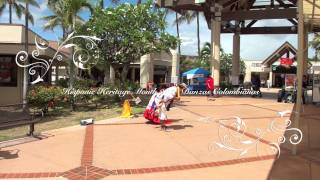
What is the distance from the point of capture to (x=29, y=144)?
1096 centimetres

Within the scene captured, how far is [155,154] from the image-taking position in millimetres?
9906

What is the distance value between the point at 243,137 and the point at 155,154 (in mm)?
2958

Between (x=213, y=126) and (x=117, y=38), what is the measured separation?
312 inches

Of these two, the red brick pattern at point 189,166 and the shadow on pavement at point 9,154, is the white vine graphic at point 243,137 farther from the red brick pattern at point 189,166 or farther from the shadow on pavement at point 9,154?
the shadow on pavement at point 9,154

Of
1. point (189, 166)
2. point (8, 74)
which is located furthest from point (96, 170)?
point (8, 74)

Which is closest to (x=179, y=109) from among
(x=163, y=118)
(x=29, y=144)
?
(x=163, y=118)

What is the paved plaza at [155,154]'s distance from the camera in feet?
27.3

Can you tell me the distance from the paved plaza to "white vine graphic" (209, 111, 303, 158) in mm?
21

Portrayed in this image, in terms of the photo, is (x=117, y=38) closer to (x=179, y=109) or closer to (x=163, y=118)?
(x=179, y=109)

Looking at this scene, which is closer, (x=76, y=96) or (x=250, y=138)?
(x=250, y=138)

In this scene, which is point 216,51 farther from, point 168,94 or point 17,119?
point 17,119

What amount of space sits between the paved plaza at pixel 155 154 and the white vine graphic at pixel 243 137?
21 millimetres

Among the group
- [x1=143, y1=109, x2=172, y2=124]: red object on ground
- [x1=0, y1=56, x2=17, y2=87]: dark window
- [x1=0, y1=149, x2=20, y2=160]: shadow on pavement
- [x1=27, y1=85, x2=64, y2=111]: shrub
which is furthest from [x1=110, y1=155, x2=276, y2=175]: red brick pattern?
[x1=0, y1=56, x2=17, y2=87]: dark window

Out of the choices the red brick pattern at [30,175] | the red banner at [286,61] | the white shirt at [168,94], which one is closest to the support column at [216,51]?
the white shirt at [168,94]
